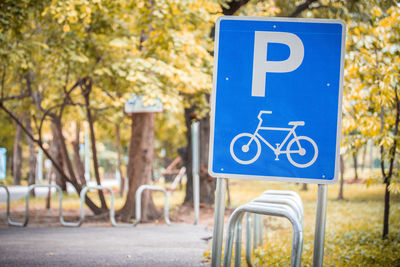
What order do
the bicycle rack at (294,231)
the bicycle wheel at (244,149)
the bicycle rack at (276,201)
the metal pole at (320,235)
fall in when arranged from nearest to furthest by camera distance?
1. the metal pole at (320,235)
2. the bicycle wheel at (244,149)
3. the bicycle rack at (294,231)
4. the bicycle rack at (276,201)

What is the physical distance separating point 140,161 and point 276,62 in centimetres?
926

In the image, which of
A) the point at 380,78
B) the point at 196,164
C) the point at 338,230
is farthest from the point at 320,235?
the point at 196,164

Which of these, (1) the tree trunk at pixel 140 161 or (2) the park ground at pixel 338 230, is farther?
(1) the tree trunk at pixel 140 161

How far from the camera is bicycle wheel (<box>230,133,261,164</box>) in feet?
9.36

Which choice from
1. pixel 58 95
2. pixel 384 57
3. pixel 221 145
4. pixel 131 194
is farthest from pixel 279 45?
pixel 58 95

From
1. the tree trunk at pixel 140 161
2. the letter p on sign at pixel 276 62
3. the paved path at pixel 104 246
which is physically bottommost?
the paved path at pixel 104 246

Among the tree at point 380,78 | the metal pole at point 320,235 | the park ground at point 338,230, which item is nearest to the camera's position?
the metal pole at point 320,235

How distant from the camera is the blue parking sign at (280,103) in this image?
9.29 ft

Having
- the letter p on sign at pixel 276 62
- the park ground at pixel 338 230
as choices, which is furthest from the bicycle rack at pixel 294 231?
the park ground at pixel 338 230

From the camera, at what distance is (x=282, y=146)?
2842 millimetres

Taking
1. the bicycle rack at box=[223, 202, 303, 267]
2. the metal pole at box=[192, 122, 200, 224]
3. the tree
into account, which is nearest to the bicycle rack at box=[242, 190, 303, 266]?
the bicycle rack at box=[223, 202, 303, 267]

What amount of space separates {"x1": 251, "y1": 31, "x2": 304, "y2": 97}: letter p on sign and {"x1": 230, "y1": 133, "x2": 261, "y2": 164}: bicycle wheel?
0.26 metres

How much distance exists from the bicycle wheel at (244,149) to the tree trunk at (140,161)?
9.14m

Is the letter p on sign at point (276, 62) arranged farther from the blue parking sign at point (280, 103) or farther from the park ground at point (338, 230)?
the park ground at point (338, 230)
